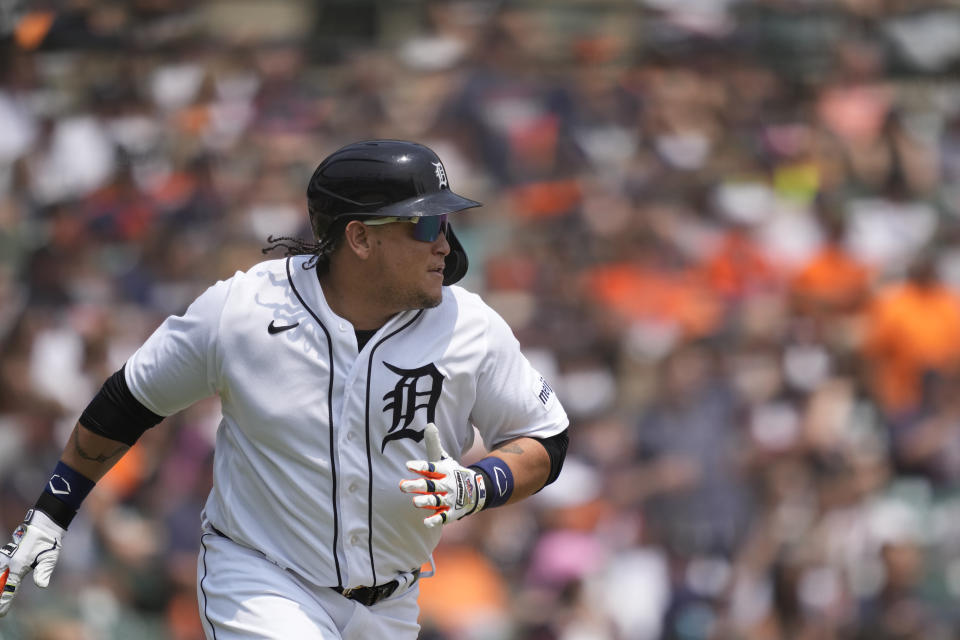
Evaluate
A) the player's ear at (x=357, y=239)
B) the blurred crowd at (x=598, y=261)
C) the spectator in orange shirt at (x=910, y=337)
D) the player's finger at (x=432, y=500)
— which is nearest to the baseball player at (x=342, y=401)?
the player's ear at (x=357, y=239)

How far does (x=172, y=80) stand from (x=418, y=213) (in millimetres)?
6743

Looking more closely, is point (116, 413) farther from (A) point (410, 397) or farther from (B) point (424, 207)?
(B) point (424, 207)

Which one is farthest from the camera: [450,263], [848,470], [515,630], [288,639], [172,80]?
[172,80]

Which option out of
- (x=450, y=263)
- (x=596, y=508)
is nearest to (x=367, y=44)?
(x=596, y=508)

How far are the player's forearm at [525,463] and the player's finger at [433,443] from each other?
0.89ft

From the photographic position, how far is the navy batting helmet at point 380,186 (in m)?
3.59

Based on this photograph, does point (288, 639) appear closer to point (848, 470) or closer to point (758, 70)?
point (848, 470)

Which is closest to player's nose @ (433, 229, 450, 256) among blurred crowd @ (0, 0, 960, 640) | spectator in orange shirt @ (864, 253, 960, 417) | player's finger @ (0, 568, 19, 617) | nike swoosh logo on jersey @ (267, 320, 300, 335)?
nike swoosh logo on jersey @ (267, 320, 300, 335)

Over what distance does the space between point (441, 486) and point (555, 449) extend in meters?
0.52

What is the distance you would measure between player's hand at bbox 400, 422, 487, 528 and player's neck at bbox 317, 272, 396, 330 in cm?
40

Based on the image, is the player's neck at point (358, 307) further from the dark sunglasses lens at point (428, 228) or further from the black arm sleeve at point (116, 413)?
the black arm sleeve at point (116, 413)

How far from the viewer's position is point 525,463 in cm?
368

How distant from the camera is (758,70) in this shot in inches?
403

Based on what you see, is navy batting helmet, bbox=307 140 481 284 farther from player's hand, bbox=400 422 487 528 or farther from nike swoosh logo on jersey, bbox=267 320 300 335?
player's hand, bbox=400 422 487 528
